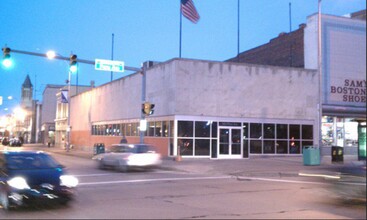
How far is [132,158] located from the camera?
72.3 ft

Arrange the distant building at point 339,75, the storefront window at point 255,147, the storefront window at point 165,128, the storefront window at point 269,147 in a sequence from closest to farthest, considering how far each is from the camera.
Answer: the storefront window at point 165,128 < the storefront window at point 255,147 < the storefront window at point 269,147 < the distant building at point 339,75

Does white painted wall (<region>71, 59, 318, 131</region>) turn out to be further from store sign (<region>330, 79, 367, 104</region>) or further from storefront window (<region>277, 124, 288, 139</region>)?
store sign (<region>330, 79, 367, 104</region>)

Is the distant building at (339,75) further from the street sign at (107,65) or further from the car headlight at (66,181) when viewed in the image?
the car headlight at (66,181)

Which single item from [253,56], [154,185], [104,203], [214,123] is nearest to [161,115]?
[214,123]

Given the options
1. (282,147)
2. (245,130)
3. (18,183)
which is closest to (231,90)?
(245,130)

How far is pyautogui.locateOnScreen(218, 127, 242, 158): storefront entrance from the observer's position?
30.7m

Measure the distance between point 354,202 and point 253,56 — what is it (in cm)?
4432

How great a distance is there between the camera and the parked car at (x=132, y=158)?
22.1m

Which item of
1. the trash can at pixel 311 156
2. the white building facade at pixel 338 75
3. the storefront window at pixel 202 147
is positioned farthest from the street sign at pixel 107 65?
the white building facade at pixel 338 75

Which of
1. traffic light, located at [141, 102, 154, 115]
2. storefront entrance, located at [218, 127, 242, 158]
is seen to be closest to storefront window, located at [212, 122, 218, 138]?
storefront entrance, located at [218, 127, 242, 158]

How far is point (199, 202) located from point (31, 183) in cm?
446

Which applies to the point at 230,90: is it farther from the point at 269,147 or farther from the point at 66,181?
the point at 66,181

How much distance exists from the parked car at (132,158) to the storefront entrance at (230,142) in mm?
8652

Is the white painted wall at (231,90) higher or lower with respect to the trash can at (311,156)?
higher
